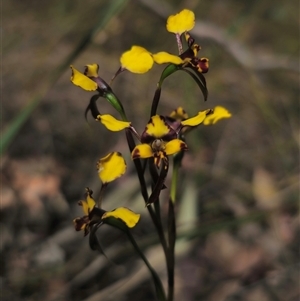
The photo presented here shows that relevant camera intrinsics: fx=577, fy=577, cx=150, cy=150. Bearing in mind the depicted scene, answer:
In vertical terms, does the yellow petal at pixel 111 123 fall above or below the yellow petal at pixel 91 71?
below

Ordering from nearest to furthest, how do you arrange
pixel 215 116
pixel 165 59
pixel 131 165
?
pixel 165 59 → pixel 215 116 → pixel 131 165

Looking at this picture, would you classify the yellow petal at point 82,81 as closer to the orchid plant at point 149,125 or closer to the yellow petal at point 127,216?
the orchid plant at point 149,125

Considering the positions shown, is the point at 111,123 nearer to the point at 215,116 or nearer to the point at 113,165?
the point at 113,165

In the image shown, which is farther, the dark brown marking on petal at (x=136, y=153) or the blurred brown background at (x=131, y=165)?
the blurred brown background at (x=131, y=165)

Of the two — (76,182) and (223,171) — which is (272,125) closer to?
(223,171)

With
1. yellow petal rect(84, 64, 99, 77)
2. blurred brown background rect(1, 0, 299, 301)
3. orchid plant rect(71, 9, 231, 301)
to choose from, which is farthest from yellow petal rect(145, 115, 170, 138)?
blurred brown background rect(1, 0, 299, 301)

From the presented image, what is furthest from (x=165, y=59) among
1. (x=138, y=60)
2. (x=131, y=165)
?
(x=131, y=165)

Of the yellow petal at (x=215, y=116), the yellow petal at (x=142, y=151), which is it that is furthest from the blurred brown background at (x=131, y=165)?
the yellow petal at (x=142, y=151)
